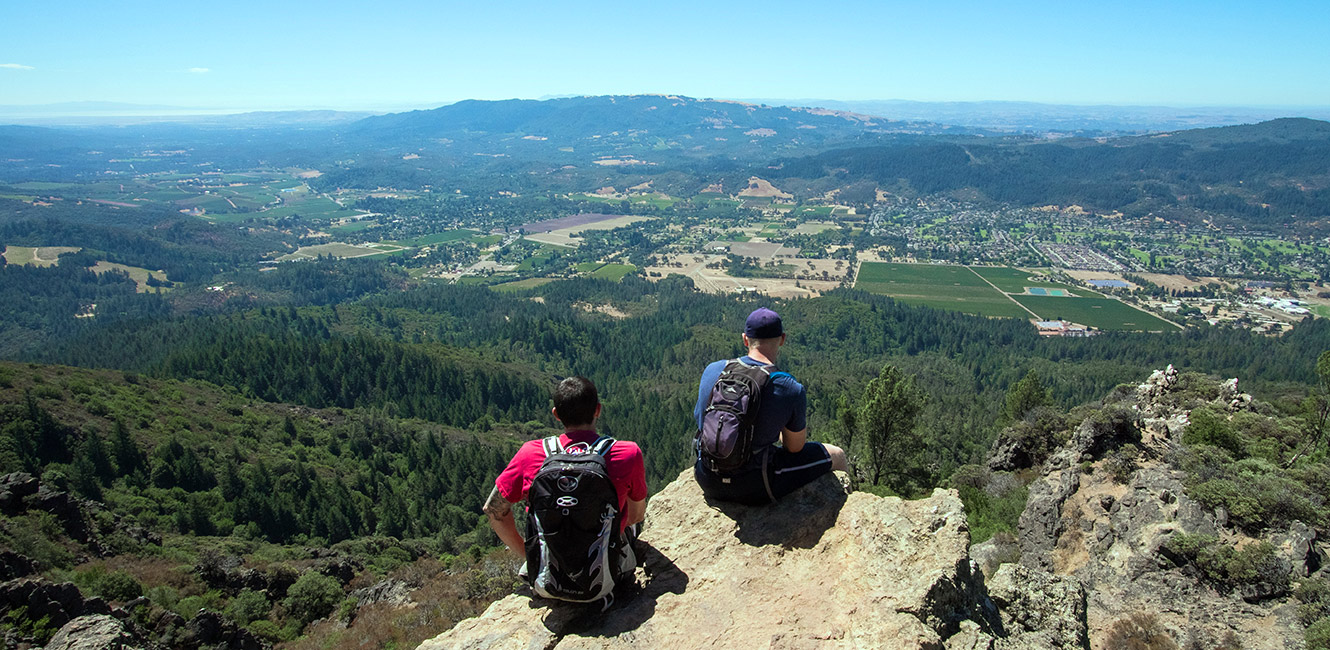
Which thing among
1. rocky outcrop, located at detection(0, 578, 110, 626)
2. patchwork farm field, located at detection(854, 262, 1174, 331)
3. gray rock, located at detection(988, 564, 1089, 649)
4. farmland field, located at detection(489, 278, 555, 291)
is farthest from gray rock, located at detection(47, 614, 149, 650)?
farmland field, located at detection(489, 278, 555, 291)

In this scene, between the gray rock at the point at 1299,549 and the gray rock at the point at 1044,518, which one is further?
the gray rock at the point at 1044,518

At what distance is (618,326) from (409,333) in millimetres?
45374

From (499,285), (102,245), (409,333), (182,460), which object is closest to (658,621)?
(182,460)

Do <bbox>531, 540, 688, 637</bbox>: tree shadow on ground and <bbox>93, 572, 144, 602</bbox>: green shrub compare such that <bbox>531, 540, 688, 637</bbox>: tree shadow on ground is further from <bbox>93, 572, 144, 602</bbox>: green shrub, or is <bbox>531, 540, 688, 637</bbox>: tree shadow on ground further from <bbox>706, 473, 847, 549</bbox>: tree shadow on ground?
<bbox>93, 572, 144, 602</bbox>: green shrub

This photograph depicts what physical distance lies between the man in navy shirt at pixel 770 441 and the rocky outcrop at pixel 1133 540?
10.3 ft

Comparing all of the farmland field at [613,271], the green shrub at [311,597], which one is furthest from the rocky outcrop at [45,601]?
the farmland field at [613,271]

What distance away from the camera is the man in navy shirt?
721 cm

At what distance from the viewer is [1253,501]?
14.1 metres

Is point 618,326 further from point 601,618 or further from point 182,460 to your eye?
point 601,618

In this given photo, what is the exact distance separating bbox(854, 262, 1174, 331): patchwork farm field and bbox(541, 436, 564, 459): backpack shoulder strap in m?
145

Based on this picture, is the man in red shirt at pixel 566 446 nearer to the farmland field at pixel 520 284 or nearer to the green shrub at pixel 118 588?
the green shrub at pixel 118 588

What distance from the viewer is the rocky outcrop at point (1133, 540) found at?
40.2 feet

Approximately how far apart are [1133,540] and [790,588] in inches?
543

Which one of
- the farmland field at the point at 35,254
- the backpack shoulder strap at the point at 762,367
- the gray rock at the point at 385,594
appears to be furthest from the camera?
the farmland field at the point at 35,254
